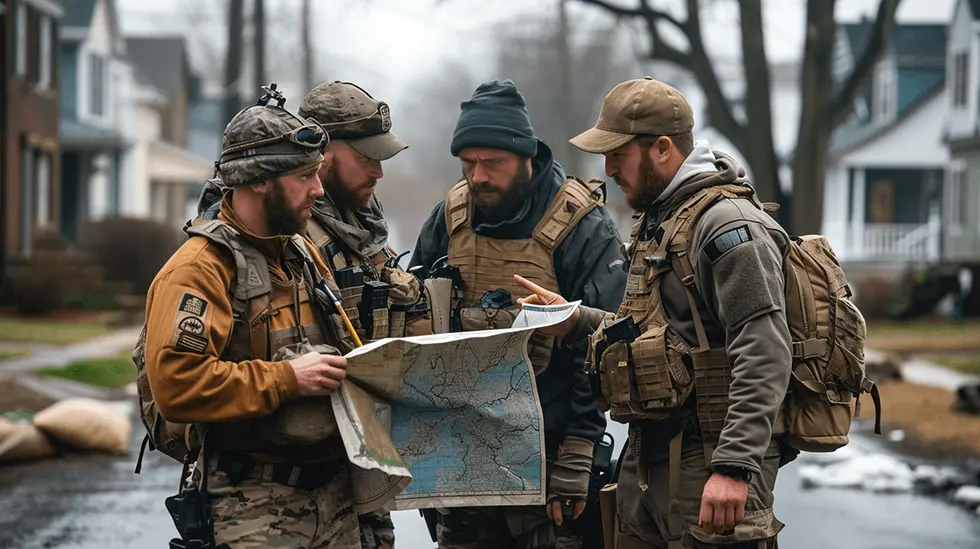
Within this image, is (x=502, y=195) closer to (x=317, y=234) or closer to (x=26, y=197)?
(x=317, y=234)

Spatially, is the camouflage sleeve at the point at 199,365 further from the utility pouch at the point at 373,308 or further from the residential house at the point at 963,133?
the residential house at the point at 963,133

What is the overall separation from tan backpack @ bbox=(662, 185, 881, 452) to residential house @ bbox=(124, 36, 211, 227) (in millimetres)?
46631

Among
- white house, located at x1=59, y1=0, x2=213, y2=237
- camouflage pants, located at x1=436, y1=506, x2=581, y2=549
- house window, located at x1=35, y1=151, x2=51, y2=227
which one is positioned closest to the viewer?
camouflage pants, located at x1=436, y1=506, x2=581, y2=549

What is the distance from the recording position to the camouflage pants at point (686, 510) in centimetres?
406

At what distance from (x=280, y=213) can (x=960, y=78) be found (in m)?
37.1

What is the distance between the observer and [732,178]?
433cm

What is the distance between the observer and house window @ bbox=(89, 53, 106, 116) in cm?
4400

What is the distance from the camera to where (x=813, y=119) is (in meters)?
23.7

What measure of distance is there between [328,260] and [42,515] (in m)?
5.05

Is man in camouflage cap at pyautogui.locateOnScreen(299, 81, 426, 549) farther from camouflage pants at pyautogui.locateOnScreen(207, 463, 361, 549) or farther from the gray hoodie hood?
the gray hoodie hood

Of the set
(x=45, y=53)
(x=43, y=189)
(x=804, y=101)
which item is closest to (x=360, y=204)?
(x=804, y=101)

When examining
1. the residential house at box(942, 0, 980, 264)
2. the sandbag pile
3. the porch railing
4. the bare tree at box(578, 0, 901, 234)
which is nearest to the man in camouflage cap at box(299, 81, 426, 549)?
the sandbag pile

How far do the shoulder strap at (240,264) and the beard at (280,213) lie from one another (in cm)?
10

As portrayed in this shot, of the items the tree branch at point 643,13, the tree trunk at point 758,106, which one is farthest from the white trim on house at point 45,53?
the tree trunk at point 758,106
